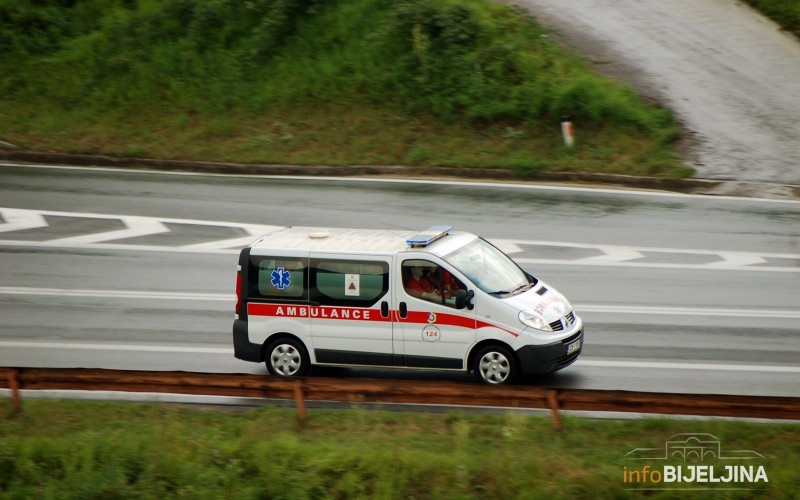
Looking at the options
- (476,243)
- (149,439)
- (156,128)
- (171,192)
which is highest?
(156,128)

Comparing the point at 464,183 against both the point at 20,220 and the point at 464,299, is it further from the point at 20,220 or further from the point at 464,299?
the point at 20,220

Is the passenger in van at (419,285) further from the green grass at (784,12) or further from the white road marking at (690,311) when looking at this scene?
the green grass at (784,12)

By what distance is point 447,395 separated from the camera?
32.2 ft

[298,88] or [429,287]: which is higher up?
[298,88]

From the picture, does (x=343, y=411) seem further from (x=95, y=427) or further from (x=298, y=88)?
(x=298, y=88)

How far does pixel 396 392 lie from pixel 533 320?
84.3 inches

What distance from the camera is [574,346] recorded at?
1115cm

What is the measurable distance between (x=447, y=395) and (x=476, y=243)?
2898mm

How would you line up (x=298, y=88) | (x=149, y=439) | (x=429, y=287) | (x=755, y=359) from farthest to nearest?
(x=298, y=88) < (x=755, y=359) < (x=429, y=287) < (x=149, y=439)

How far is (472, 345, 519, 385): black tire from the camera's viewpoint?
429 inches

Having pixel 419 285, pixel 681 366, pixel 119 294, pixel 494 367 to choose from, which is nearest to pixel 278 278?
pixel 419 285

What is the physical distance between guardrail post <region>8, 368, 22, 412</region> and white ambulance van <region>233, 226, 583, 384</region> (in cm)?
281

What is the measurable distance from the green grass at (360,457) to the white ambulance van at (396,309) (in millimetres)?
1300

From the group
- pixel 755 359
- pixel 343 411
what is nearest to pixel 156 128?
pixel 343 411
